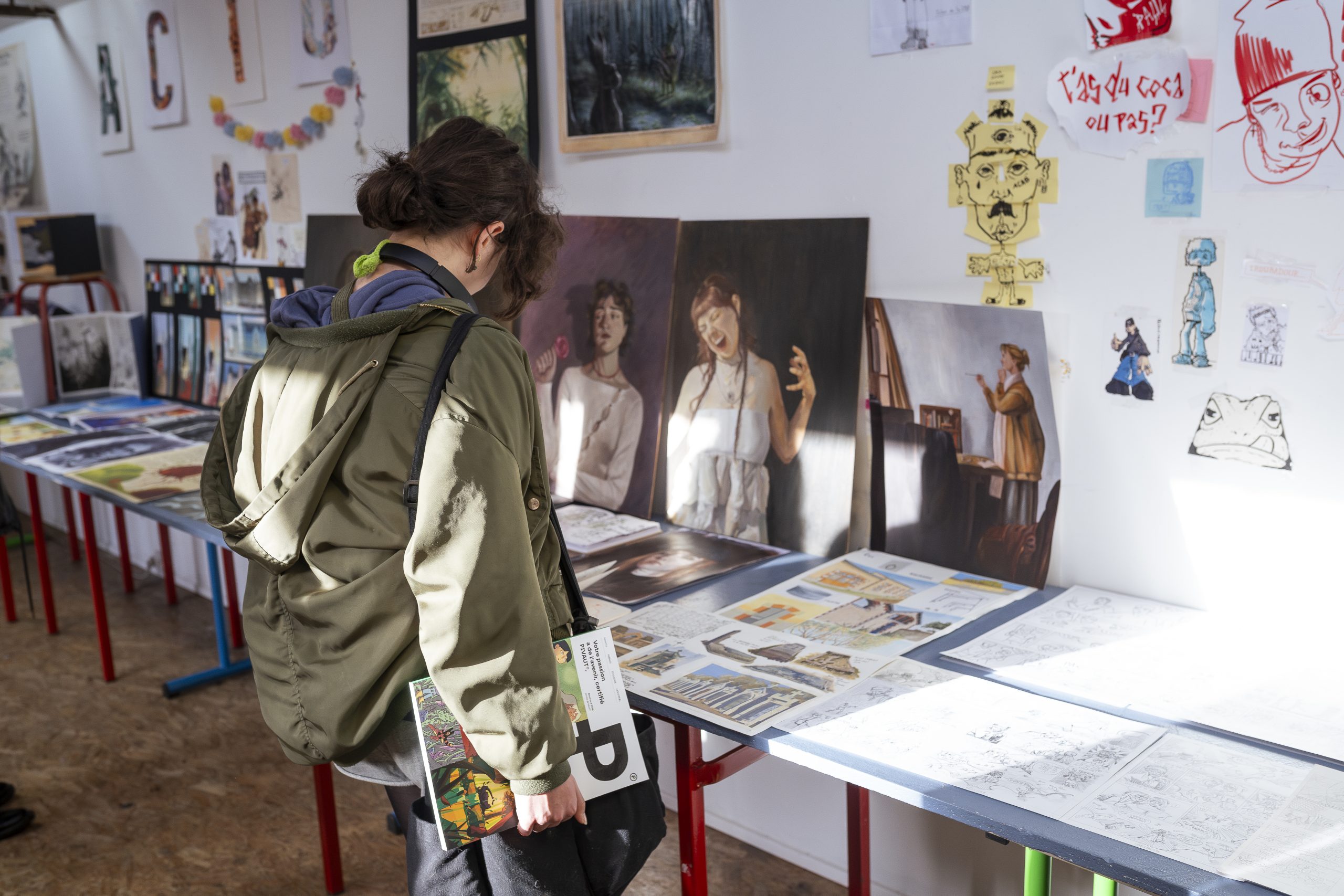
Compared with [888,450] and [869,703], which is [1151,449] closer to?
[888,450]

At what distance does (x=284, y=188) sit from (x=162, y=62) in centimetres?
94

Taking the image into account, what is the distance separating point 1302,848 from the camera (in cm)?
112

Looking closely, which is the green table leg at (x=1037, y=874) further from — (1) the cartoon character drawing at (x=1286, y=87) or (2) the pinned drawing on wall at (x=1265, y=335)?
(1) the cartoon character drawing at (x=1286, y=87)

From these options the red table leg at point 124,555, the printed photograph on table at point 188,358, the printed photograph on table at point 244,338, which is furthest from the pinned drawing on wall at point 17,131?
the printed photograph on table at point 244,338

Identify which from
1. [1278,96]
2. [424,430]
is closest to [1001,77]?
[1278,96]

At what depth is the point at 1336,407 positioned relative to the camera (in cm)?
157

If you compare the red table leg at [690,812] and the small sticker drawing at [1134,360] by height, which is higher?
the small sticker drawing at [1134,360]

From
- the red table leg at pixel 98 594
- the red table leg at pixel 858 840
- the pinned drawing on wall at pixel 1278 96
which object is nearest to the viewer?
the pinned drawing on wall at pixel 1278 96

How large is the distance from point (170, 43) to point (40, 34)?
1238 millimetres

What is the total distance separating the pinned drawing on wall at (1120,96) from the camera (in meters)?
1.64

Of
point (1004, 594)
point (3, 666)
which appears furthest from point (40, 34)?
point (1004, 594)

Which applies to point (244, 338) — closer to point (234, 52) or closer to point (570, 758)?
point (234, 52)

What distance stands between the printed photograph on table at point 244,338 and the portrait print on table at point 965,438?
8.10 feet

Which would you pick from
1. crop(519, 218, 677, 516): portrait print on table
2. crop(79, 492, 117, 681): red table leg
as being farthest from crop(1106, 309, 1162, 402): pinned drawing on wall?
crop(79, 492, 117, 681): red table leg
